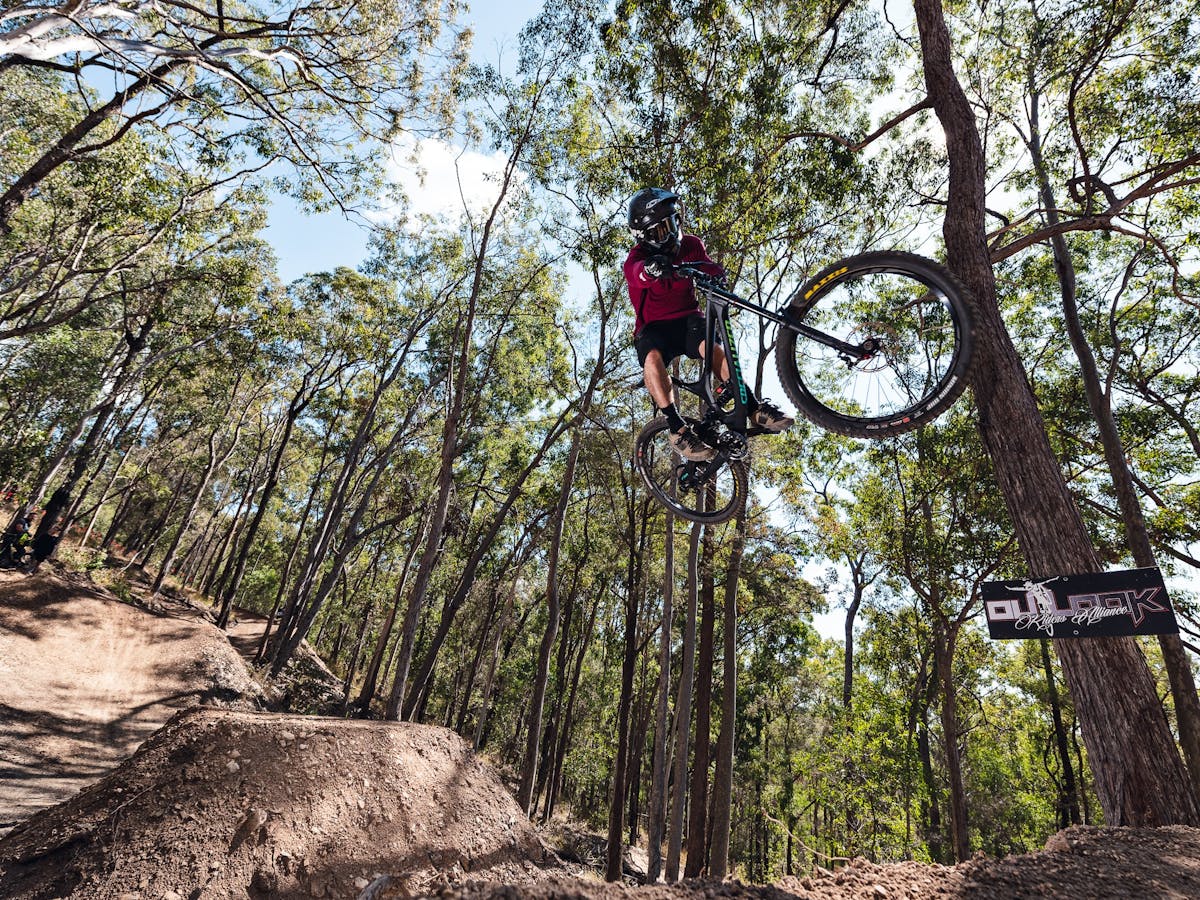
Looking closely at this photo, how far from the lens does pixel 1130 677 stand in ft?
13.0

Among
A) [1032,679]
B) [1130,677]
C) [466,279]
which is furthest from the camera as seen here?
[1032,679]

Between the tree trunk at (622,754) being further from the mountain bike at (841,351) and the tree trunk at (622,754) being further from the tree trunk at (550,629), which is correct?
the mountain bike at (841,351)

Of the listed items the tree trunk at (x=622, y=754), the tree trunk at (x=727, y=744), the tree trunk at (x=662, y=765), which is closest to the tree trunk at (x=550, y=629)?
the tree trunk at (x=622, y=754)

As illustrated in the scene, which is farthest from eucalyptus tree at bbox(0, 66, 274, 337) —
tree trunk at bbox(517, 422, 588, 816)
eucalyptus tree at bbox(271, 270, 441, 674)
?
tree trunk at bbox(517, 422, 588, 816)

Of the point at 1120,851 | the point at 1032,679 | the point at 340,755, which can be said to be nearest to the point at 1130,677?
the point at 1120,851

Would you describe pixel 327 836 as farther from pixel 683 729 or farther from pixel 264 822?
pixel 683 729

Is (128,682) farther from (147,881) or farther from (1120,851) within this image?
(1120,851)

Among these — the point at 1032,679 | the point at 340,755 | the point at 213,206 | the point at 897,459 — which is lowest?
the point at 340,755

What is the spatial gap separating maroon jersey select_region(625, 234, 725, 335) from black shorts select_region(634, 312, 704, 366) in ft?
0.22

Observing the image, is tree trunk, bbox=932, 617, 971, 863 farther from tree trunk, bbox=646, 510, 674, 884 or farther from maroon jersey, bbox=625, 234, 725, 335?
maroon jersey, bbox=625, 234, 725, 335

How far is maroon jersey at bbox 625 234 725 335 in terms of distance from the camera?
4.37 metres

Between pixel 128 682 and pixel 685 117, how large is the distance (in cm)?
1913

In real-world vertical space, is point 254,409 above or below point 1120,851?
above

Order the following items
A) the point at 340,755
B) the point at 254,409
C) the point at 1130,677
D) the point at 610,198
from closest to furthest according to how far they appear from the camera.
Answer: the point at 1130,677
the point at 340,755
the point at 610,198
the point at 254,409
